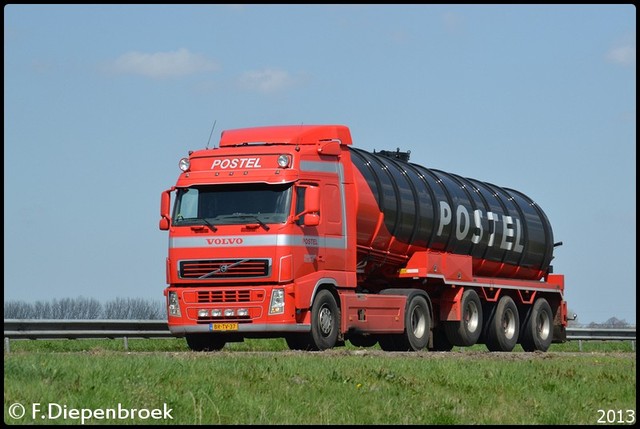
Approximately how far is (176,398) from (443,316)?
14765 mm

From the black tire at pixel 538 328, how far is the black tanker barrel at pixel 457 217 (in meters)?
0.88

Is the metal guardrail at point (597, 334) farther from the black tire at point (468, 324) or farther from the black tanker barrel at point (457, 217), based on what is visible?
the black tire at point (468, 324)

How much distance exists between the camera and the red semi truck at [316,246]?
21.4 m

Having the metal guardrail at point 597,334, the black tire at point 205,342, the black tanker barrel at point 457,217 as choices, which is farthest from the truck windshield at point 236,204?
the metal guardrail at point 597,334

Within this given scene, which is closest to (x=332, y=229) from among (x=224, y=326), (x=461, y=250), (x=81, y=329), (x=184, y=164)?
(x=224, y=326)

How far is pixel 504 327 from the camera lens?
29.1 m

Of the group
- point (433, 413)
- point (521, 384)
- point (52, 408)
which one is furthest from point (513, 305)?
point (52, 408)

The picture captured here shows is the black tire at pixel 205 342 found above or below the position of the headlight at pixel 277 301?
below

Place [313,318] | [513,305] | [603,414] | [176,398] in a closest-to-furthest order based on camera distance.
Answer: [176,398] → [603,414] → [313,318] → [513,305]

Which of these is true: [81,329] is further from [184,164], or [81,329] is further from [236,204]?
[236,204]

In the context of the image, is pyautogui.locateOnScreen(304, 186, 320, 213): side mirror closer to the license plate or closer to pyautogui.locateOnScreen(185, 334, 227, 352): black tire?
the license plate

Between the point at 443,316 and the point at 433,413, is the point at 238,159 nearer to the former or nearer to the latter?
the point at 443,316

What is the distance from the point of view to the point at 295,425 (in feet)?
38.7

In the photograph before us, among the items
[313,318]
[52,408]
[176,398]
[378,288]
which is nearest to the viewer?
[52,408]
